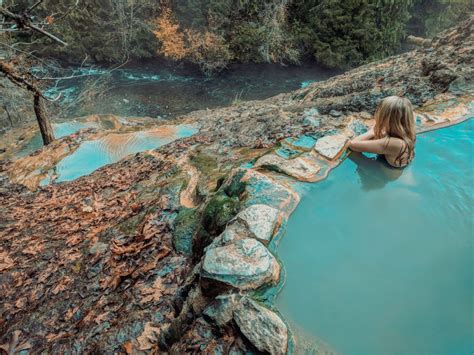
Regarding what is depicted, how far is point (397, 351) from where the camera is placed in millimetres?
2092

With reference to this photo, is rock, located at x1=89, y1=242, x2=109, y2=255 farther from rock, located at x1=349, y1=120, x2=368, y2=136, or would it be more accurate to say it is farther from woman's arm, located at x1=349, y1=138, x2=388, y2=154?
rock, located at x1=349, y1=120, x2=368, y2=136

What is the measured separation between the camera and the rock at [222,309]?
7.01 feet

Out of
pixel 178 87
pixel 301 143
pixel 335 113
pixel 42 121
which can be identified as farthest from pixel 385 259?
pixel 178 87

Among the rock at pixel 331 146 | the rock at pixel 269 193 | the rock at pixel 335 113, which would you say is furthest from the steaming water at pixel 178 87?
the rock at pixel 269 193

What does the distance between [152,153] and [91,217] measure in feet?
5.99

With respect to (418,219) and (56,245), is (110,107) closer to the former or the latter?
(56,245)

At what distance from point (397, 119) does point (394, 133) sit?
0.16m

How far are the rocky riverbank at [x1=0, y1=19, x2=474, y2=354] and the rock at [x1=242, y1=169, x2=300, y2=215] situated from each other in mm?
13

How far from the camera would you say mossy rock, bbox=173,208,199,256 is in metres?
3.33

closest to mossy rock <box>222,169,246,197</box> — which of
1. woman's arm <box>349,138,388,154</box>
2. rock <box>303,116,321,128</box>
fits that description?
woman's arm <box>349,138,388,154</box>

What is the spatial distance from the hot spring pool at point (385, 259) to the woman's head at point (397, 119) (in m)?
0.38

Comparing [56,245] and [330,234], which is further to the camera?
[56,245]

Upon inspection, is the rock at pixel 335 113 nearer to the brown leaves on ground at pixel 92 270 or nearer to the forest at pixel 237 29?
the brown leaves on ground at pixel 92 270

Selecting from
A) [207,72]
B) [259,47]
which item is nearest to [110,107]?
[207,72]
